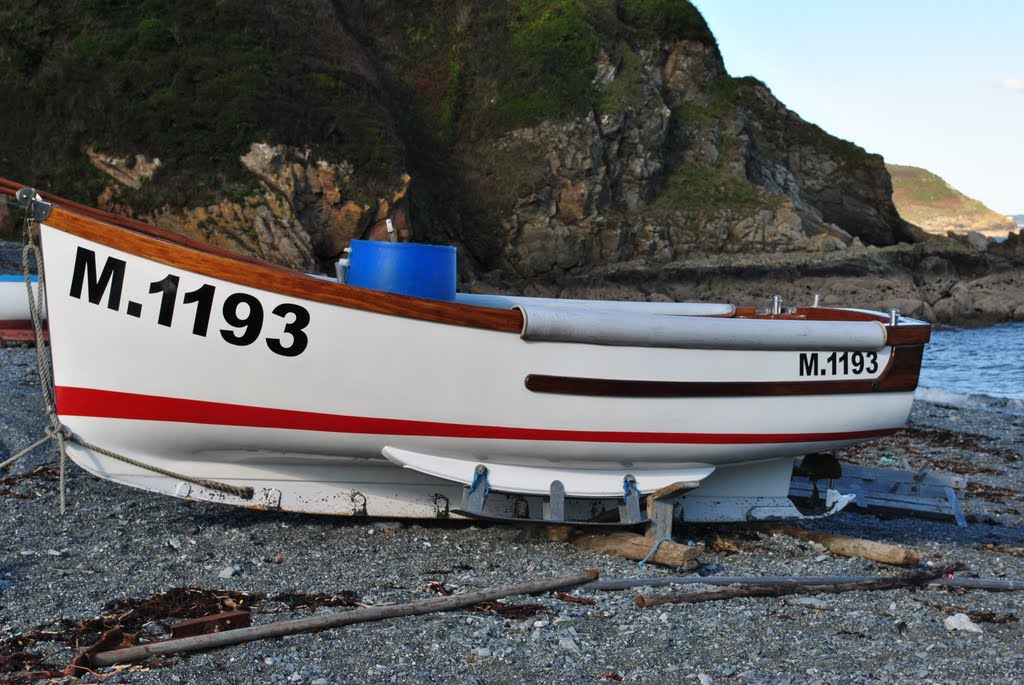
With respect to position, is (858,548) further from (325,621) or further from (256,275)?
(256,275)

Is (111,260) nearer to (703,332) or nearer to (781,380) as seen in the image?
(703,332)

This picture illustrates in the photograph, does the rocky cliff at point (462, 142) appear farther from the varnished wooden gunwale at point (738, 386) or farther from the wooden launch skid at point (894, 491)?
the varnished wooden gunwale at point (738, 386)

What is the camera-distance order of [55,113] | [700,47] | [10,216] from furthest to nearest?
[700,47], [55,113], [10,216]

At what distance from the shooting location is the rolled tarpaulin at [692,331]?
5.47m

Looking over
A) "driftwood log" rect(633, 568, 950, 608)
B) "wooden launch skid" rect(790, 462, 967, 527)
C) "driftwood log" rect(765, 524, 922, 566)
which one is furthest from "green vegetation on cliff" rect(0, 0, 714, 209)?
"driftwood log" rect(633, 568, 950, 608)

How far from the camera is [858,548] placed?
598 centimetres

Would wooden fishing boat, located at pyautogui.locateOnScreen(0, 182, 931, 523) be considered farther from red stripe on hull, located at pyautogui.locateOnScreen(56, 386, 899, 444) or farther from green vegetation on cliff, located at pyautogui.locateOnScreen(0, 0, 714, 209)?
green vegetation on cliff, located at pyautogui.locateOnScreen(0, 0, 714, 209)

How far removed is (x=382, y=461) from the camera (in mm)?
5711

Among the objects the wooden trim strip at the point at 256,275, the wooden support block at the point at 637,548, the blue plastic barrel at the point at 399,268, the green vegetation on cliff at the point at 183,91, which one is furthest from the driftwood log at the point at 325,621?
the green vegetation on cliff at the point at 183,91

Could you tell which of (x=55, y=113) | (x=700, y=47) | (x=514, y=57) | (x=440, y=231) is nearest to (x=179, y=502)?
(x=55, y=113)

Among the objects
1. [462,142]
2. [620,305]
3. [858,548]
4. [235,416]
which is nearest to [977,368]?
[620,305]

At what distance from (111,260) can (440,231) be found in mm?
36571

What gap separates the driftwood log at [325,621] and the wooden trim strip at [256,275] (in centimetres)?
150

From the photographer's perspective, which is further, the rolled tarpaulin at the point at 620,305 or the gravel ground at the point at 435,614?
the rolled tarpaulin at the point at 620,305
